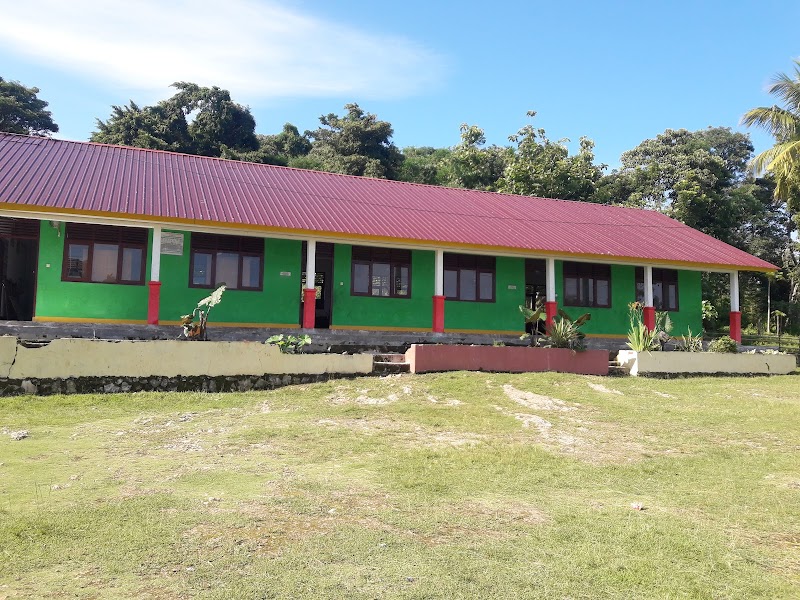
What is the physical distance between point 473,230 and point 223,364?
8.37m

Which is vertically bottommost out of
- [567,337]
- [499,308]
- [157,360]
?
[157,360]

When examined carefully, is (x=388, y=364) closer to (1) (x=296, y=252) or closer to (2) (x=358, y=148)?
(1) (x=296, y=252)

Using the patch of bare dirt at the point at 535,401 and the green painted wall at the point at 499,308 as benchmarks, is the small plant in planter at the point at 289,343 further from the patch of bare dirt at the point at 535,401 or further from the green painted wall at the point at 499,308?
the green painted wall at the point at 499,308

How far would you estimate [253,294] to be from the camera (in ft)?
53.8

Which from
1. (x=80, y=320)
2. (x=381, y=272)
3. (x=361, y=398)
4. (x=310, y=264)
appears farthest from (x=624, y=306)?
(x=80, y=320)

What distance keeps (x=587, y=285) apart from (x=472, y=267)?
3804mm

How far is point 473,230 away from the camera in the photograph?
1825 cm

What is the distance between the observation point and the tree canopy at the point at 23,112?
142 ft

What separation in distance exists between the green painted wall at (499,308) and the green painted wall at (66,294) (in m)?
8.33

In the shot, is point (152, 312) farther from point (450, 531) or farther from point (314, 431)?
point (450, 531)

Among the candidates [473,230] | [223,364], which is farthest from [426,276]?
[223,364]

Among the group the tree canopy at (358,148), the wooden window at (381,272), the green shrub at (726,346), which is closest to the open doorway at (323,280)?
the wooden window at (381,272)

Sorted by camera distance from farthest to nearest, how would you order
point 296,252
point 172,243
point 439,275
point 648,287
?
point 648,287 < point 296,252 < point 439,275 < point 172,243

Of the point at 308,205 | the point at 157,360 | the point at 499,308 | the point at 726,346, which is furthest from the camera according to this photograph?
the point at 499,308
